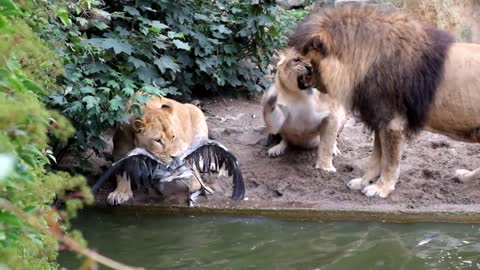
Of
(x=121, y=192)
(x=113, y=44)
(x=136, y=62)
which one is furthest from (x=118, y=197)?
(x=113, y=44)

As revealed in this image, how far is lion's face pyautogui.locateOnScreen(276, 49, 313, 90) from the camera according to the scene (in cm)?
654

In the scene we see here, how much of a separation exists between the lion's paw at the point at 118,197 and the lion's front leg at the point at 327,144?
180cm

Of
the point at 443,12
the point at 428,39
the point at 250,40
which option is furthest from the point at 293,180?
the point at 443,12

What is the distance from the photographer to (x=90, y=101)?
6.51 metres

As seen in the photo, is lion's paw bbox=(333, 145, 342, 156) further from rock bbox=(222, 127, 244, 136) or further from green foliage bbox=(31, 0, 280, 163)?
green foliage bbox=(31, 0, 280, 163)

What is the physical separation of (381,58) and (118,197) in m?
2.64

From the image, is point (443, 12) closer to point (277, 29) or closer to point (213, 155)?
point (277, 29)

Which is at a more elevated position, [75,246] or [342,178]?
[75,246]

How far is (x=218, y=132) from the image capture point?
870 centimetres

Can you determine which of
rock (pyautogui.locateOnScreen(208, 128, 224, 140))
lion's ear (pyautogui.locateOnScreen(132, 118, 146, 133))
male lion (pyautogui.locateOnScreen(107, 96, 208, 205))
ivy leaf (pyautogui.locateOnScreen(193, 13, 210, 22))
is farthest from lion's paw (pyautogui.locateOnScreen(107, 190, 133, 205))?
ivy leaf (pyautogui.locateOnScreen(193, 13, 210, 22))

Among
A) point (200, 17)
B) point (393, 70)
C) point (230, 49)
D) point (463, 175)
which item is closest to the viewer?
point (393, 70)

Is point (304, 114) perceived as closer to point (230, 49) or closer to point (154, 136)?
point (154, 136)

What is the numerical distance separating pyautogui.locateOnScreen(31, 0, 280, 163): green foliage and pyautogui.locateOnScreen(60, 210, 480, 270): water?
1.06 metres

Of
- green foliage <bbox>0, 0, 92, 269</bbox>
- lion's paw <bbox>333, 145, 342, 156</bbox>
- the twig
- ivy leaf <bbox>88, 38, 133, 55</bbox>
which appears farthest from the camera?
lion's paw <bbox>333, 145, 342, 156</bbox>
